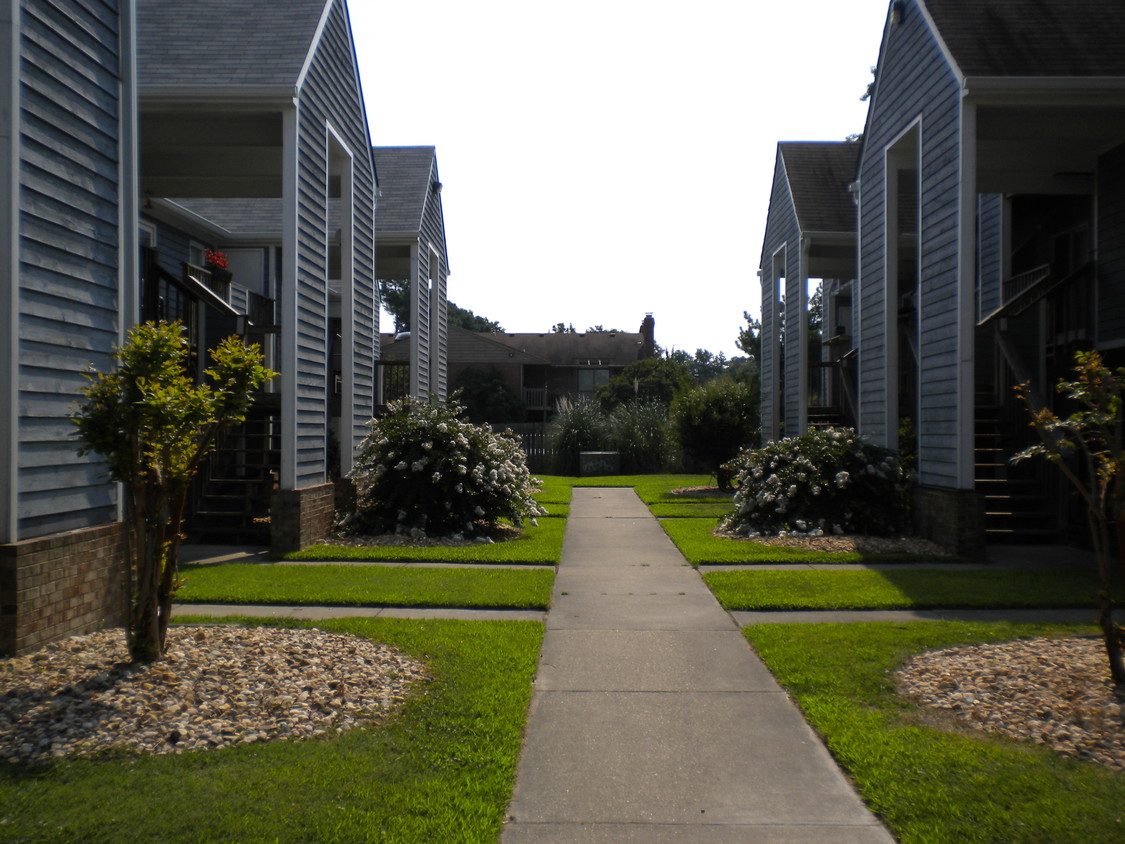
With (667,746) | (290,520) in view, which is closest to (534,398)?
(290,520)

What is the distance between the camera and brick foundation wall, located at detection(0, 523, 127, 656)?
17.6ft

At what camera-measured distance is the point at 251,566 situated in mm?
9531

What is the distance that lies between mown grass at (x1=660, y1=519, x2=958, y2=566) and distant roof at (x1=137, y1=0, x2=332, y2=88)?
270 inches

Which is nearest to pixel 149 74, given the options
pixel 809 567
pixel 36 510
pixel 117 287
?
pixel 117 287

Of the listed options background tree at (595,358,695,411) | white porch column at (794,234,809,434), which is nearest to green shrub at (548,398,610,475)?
white porch column at (794,234,809,434)

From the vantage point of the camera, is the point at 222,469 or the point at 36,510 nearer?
the point at 36,510

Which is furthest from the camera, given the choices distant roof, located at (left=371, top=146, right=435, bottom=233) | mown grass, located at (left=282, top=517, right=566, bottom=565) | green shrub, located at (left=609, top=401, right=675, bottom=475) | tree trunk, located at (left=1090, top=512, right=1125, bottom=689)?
green shrub, located at (left=609, top=401, right=675, bottom=475)

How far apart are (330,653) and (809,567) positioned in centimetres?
564

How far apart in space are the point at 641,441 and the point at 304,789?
73.8 feet

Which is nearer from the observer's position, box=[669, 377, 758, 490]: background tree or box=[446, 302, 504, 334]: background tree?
box=[669, 377, 758, 490]: background tree

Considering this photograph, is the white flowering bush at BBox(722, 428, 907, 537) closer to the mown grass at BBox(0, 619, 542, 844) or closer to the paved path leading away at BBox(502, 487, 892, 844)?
the paved path leading away at BBox(502, 487, 892, 844)

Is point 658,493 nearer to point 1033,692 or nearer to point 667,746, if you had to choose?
point 1033,692

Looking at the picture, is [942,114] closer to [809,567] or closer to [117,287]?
[809,567]

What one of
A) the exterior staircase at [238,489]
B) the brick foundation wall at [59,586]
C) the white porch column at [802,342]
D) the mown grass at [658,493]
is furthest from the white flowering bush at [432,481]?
the white porch column at [802,342]
